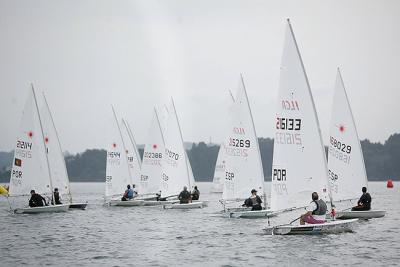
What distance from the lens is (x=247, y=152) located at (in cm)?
3806

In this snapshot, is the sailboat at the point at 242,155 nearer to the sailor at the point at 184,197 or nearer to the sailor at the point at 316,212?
the sailor at the point at 184,197

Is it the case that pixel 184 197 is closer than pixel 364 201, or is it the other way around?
pixel 364 201

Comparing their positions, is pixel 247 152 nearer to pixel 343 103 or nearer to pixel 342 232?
pixel 343 103

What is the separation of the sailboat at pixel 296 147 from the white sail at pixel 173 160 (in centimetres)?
1995

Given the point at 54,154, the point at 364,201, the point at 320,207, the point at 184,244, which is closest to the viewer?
the point at 320,207

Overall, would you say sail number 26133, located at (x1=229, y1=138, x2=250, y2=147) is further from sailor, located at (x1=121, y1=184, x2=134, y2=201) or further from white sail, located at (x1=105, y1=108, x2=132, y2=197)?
white sail, located at (x1=105, y1=108, x2=132, y2=197)

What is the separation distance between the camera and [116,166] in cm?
5434

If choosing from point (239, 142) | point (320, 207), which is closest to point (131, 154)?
point (239, 142)

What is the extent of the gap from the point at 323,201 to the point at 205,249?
479cm

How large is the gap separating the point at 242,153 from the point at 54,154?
572 inches

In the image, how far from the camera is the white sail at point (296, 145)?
2633 cm

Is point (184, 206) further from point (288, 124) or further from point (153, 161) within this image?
point (288, 124)

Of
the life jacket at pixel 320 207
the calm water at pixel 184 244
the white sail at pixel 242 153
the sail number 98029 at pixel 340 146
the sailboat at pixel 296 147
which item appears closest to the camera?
the calm water at pixel 184 244

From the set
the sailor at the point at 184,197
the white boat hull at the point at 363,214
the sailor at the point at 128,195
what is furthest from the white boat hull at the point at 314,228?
the sailor at the point at 128,195
